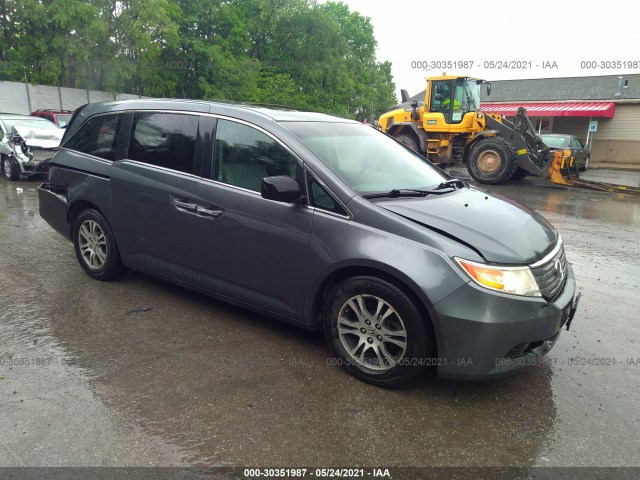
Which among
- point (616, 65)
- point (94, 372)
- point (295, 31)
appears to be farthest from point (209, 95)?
point (94, 372)

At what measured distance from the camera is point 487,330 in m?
2.90

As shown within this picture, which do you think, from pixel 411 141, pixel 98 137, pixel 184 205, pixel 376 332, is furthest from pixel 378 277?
pixel 411 141

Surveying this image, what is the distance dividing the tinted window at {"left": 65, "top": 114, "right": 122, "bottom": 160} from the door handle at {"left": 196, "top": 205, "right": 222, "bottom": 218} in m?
1.32

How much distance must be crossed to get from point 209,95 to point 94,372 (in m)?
29.9

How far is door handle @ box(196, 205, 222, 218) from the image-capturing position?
3895 mm

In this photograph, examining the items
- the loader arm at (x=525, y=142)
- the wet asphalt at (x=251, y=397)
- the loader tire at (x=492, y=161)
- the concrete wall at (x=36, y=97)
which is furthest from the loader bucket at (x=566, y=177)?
the concrete wall at (x=36, y=97)

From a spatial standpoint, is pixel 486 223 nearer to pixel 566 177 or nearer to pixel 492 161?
pixel 492 161

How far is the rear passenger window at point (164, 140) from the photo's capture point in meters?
4.20

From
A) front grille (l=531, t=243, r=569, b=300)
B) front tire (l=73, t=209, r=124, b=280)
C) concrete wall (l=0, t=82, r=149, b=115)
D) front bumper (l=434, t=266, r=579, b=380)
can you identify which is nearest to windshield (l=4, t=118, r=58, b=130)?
front tire (l=73, t=209, r=124, b=280)

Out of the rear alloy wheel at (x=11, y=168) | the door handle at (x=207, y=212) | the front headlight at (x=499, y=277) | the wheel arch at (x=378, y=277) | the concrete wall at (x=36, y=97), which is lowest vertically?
the rear alloy wheel at (x=11, y=168)

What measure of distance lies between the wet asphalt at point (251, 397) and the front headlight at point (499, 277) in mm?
767

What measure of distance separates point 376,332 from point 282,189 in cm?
113

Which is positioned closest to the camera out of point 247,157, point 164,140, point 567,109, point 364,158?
point 247,157

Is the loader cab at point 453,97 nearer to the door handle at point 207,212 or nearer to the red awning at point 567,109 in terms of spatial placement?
the red awning at point 567,109
